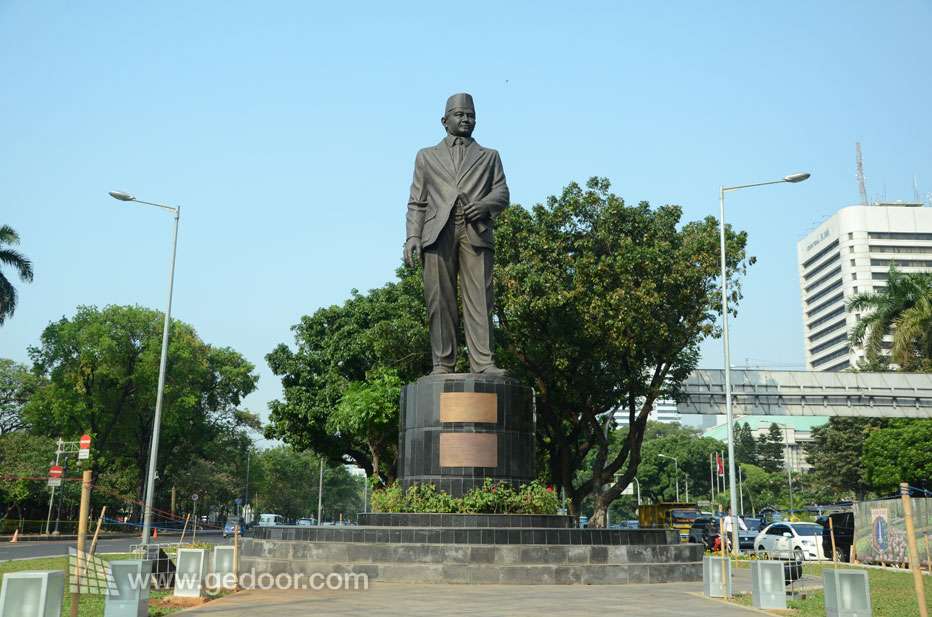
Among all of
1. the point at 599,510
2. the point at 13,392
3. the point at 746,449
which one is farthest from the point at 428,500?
the point at 746,449

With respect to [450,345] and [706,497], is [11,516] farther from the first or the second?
[706,497]

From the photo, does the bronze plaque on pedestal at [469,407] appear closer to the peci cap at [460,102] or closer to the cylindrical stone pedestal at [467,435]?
the cylindrical stone pedestal at [467,435]

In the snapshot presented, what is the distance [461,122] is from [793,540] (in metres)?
15.7

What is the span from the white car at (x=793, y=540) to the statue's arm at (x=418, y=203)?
45.3 feet

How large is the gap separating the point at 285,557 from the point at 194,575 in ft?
9.48

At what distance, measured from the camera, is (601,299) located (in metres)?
24.0

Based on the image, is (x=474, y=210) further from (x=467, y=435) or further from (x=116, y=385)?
(x=116, y=385)

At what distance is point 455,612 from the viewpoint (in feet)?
26.5

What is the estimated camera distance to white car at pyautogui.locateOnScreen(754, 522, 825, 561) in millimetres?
22469

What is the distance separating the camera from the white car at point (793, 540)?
73.7 feet

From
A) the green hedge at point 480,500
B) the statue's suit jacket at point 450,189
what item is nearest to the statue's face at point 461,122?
the statue's suit jacket at point 450,189

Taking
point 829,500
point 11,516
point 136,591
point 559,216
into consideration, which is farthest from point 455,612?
point 829,500

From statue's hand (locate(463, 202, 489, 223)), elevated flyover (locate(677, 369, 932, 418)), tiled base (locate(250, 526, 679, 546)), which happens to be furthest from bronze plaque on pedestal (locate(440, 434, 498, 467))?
elevated flyover (locate(677, 369, 932, 418))

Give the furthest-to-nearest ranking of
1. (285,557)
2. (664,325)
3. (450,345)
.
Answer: (664,325)
(450,345)
(285,557)
